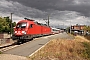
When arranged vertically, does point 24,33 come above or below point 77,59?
above

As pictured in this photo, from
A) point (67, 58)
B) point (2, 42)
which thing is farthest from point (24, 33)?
point (67, 58)

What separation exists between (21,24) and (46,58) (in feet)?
42.8

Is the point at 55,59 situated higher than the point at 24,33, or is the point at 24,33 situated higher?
the point at 24,33

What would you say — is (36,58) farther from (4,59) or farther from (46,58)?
(4,59)

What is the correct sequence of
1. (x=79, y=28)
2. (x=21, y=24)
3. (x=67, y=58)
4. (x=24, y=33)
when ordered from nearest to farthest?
(x=67, y=58) → (x=24, y=33) → (x=21, y=24) → (x=79, y=28)

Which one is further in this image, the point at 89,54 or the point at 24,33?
the point at 24,33

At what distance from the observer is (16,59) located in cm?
1463

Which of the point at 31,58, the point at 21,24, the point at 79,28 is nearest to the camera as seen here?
the point at 31,58

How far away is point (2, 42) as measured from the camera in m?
27.7

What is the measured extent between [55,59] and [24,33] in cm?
1093

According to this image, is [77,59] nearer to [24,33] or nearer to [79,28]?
[24,33]

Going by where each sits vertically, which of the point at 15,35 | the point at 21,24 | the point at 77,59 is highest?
the point at 21,24

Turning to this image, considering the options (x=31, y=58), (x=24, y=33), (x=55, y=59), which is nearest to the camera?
(x=31, y=58)

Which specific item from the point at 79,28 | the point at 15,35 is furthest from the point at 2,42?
the point at 79,28
